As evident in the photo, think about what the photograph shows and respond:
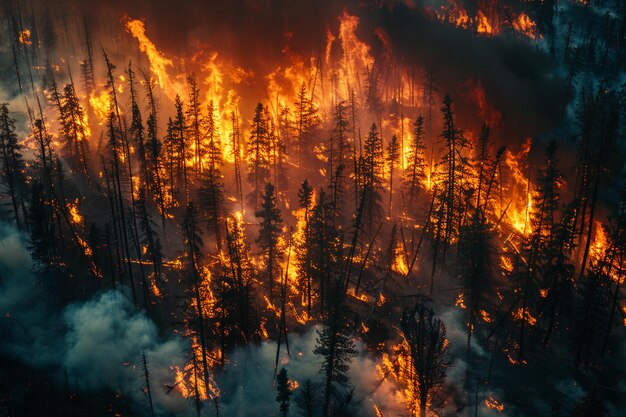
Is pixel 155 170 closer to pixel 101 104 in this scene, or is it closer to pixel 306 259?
pixel 306 259

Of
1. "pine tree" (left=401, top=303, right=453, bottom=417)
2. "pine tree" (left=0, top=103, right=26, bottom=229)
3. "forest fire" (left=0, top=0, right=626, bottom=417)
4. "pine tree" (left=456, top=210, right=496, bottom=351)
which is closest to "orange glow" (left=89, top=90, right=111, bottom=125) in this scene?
"forest fire" (left=0, top=0, right=626, bottom=417)

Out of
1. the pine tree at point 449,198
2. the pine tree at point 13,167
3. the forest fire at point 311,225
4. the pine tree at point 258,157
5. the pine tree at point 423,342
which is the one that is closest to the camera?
the pine tree at point 423,342

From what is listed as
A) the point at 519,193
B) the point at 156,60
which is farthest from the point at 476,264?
the point at 156,60

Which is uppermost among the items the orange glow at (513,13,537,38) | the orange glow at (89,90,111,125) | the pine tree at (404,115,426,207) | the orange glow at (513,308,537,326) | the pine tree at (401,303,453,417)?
the orange glow at (513,13,537,38)

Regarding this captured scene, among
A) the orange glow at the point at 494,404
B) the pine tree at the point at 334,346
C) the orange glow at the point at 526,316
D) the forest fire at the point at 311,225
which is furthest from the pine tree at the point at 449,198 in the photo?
the pine tree at the point at 334,346

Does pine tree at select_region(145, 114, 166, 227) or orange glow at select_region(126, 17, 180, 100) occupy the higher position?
orange glow at select_region(126, 17, 180, 100)

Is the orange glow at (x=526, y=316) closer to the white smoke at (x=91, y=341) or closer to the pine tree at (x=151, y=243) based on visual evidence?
the white smoke at (x=91, y=341)

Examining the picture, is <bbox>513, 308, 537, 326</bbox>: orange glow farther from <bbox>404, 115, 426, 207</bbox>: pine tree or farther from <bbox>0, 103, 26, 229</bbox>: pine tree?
<bbox>0, 103, 26, 229</bbox>: pine tree

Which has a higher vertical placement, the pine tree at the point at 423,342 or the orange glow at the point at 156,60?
the orange glow at the point at 156,60

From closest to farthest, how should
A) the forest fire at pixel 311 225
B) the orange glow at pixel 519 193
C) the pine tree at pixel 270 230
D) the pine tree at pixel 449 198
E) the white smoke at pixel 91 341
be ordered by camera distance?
1. the white smoke at pixel 91 341
2. the forest fire at pixel 311 225
3. the pine tree at pixel 270 230
4. the pine tree at pixel 449 198
5. the orange glow at pixel 519 193
